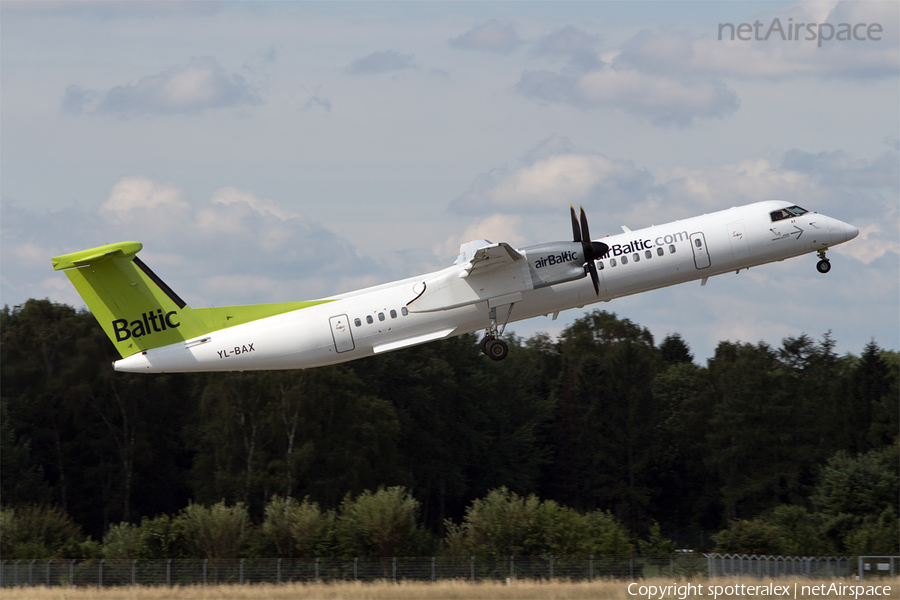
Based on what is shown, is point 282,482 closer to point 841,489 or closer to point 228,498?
point 228,498

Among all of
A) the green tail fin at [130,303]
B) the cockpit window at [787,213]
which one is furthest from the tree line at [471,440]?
the cockpit window at [787,213]

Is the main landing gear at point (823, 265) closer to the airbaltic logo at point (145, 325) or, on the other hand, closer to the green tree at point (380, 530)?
the airbaltic logo at point (145, 325)

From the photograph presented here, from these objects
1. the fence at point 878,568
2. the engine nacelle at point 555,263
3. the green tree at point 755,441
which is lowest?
the fence at point 878,568

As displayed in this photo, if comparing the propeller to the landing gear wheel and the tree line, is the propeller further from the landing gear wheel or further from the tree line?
the tree line

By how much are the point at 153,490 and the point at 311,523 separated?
67.1 feet

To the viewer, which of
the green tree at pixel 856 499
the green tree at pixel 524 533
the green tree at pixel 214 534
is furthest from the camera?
the green tree at pixel 856 499

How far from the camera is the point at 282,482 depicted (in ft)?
192

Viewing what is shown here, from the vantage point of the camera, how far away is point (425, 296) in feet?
94.8

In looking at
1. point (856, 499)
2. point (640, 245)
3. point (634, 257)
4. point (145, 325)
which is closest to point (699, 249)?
point (640, 245)

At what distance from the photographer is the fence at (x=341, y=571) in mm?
37562

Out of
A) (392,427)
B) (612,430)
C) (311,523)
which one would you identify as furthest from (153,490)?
(612,430)

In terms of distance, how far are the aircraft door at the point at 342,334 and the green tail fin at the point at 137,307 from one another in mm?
1024

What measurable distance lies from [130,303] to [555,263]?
12680 millimetres

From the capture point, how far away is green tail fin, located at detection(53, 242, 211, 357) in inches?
1141
